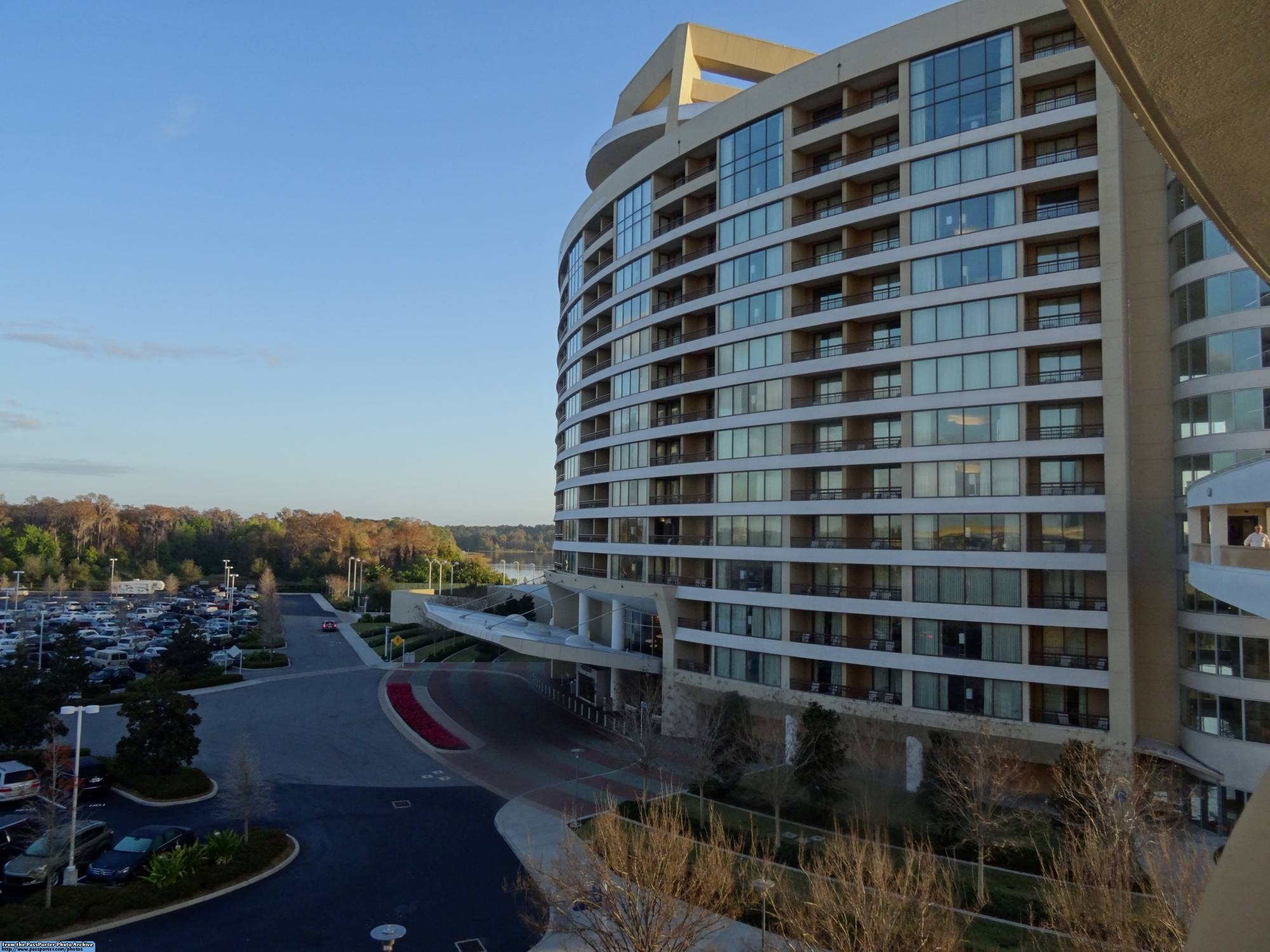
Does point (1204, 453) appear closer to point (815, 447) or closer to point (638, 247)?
point (815, 447)

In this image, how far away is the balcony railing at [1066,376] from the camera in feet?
104

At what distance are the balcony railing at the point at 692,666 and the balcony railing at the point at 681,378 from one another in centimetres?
1489

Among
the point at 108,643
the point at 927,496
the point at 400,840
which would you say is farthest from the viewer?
the point at 108,643

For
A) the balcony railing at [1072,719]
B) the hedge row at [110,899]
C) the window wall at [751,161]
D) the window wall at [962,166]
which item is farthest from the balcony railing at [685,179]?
the hedge row at [110,899]

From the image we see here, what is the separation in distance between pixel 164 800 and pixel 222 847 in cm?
800

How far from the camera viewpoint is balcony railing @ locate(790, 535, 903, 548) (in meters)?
36.2

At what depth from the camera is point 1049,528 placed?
32156 millimetres

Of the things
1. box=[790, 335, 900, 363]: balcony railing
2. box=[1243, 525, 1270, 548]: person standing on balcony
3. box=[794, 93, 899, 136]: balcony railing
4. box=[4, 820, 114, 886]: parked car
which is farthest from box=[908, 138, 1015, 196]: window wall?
box=[4, 820, 114, 886]: parked car

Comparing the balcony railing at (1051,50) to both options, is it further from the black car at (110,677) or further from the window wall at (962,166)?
the black car at (110,677)

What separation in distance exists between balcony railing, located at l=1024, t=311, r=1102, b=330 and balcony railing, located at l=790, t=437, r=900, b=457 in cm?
710

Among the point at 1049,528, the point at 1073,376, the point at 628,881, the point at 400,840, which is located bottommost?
the point at 400,840

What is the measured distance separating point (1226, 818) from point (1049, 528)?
11466 millimetres

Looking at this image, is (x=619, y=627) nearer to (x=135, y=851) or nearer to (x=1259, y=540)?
(x=135, y=851)

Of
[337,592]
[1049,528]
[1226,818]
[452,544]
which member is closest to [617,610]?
[1049,528]
